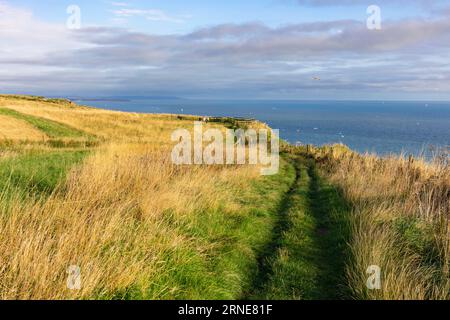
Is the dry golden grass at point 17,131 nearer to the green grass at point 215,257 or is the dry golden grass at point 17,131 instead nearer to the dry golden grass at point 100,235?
the dry golden grass at point 100,235

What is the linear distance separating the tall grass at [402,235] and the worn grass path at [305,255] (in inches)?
14.7

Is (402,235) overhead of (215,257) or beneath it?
overhead

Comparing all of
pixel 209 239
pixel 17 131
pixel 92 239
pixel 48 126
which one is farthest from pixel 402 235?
pixel 48 126

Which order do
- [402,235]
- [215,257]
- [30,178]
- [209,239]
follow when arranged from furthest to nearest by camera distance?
[30,178] < [209,239] < [402,235] < [215,257]

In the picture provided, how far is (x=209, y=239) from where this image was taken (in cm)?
827

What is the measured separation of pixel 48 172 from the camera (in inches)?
509

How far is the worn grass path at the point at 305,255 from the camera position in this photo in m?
6.46

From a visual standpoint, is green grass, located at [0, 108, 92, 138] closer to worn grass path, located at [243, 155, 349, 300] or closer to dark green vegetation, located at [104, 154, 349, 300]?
dark green vegetation, located at [104, 154, 349, 300]

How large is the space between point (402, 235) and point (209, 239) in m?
3.96

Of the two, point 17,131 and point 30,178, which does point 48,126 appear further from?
point 30,178

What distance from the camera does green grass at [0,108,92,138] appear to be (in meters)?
39.2

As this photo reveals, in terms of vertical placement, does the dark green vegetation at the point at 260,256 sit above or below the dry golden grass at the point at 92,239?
below

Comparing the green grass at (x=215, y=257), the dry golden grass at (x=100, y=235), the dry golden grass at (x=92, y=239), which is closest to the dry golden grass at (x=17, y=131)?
the dry golden grass at (x=100, y=235)
